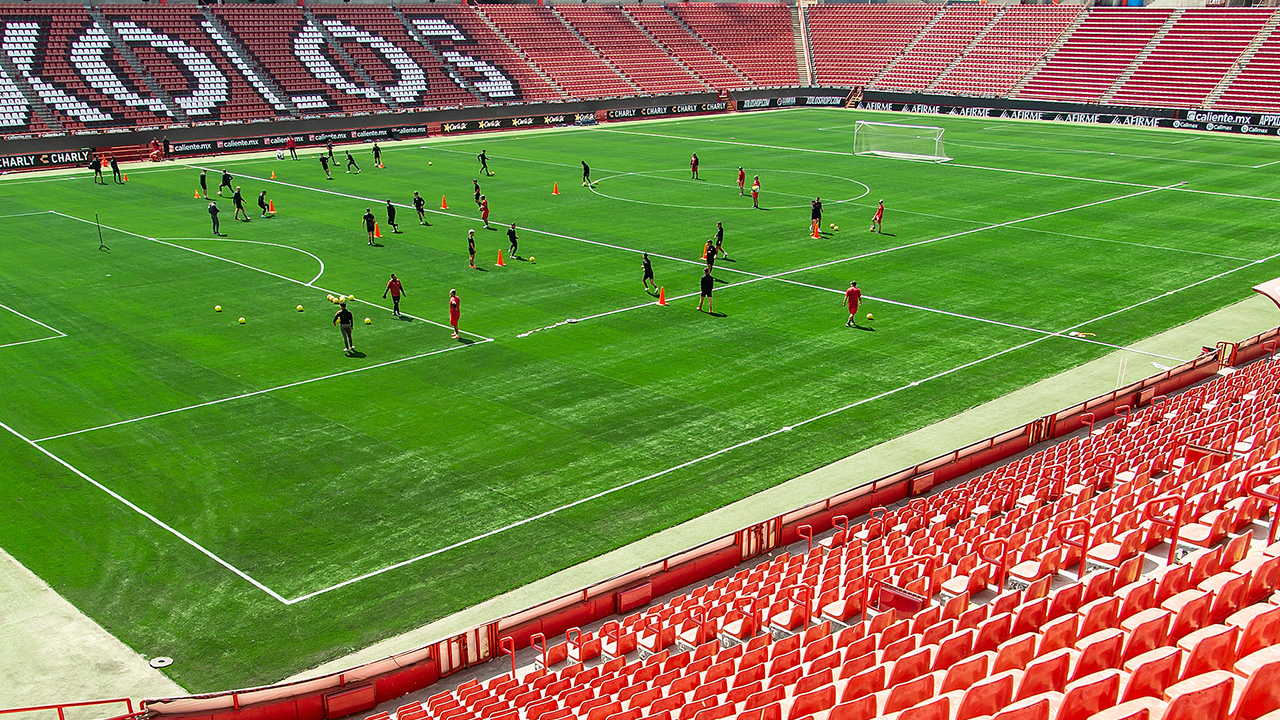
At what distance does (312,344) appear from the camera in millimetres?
31000

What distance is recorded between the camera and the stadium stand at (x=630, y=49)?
9918 centimetres

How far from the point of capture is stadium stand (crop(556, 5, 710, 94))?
99175 mm

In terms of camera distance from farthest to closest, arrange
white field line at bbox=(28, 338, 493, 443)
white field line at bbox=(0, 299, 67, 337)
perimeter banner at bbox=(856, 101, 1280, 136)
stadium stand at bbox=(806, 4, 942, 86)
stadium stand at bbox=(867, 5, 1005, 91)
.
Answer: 1. stadium stand at bbox=(806, 4, 942, 86)
2. stadium stand at bbox=(867, 5, 1005, 91)
3. perimeter banner at bbox=(856, 101, 1280, 136)
4. white field line at bbox=(0, 299, 67, 337)
5. white field line at bbox=(28, 338, 493, 443)

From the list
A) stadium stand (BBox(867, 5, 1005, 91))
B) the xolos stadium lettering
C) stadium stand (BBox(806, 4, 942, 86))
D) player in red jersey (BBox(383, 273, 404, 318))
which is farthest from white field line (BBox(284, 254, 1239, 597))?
stadium stand (BBox(806, 4, 942, 86))

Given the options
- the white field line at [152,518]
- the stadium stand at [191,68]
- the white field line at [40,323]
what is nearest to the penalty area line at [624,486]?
the white field line at [152,518]

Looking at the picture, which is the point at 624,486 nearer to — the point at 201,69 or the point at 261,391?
the point at 261,391

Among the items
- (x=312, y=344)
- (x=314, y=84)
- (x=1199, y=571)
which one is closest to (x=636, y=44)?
(x=314, y=84)

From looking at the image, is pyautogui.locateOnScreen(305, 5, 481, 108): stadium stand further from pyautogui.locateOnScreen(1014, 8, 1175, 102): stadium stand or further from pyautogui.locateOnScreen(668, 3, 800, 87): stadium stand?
pyautogui.locateOnScreen(1014, 8, 1175, 102): stadium stand

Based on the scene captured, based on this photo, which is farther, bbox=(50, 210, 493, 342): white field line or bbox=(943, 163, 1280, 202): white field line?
bbox=(943, 163, 1280, 202): white field line

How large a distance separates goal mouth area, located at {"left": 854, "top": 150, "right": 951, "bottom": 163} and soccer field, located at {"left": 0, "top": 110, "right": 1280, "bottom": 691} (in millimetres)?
8024

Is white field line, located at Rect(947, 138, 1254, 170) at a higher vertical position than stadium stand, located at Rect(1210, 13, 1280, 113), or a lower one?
lower

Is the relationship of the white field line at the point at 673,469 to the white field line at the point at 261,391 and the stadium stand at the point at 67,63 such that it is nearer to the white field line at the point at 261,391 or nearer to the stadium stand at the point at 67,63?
the white field line at the point at 261,391

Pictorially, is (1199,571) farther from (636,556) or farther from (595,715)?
(636,556)

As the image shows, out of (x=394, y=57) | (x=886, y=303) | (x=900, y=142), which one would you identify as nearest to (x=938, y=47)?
(x=900, y=142)
